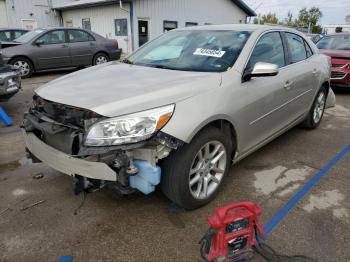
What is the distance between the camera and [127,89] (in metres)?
2.58

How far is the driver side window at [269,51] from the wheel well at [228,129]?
696 millimetres

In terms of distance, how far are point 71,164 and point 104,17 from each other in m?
18.1

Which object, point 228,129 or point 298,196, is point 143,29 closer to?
point 228,129

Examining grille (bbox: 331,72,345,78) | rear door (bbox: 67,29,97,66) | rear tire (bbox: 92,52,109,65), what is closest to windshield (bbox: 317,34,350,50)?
grille (bbox: 331,72,345,78)

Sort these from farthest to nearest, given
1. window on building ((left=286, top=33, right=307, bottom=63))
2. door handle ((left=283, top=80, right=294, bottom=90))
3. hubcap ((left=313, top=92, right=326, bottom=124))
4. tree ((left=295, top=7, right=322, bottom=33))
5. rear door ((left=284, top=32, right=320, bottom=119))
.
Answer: tree ((left=295, top=7, right=322, bottom=33))
hubcap ((left=313, top=92, right=326, bottom=124))
window on building ((left=286, top=33, right=307, bottom=63))
rear door ((left=284, top=32, right=320, bottom=119))
door handle ((left=283, top=80, right=294, bottom=90))

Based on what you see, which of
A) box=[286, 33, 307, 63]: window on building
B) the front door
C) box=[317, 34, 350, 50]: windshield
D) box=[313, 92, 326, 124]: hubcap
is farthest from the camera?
the front door

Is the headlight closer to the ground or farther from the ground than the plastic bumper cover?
farther from the ground

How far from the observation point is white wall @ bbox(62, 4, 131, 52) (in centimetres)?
1761

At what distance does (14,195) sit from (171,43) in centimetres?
242

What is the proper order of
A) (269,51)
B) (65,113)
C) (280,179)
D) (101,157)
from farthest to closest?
(269,51) < (280,179) < (65,113) < (101,157)

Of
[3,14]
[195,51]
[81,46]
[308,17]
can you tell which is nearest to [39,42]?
[81,46]

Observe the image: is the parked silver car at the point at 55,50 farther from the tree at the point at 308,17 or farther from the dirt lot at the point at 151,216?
the tree at the point at 308,17

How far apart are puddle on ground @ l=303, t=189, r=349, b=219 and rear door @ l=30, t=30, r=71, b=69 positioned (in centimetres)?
925

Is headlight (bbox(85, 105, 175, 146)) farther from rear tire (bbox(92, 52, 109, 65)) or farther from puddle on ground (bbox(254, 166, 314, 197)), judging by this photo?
rear tire (bbox(92, 52, 109, 65))
